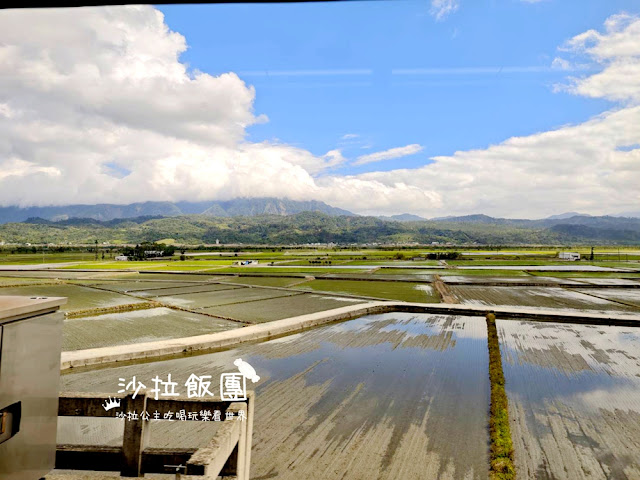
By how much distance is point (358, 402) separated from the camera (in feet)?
34.5

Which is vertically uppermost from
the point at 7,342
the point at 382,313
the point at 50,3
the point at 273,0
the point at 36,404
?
the point at 273,0

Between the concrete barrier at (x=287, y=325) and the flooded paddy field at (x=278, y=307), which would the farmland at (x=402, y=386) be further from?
the concrete barrier at (x=287, y=325)

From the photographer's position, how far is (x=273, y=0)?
144 inches

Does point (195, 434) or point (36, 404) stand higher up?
point (36, 404)

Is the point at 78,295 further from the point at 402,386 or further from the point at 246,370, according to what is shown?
the point at 402,386

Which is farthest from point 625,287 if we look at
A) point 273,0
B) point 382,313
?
point 273,0

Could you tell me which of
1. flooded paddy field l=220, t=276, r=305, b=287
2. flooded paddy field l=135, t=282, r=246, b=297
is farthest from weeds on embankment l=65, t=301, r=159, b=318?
flooded paddy field l=220, t=276, r=305, b=287

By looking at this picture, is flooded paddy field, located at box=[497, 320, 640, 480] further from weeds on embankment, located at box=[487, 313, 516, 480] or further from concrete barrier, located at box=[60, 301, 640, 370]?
concrete barrier, located at box=[60, 301, 640, 370]

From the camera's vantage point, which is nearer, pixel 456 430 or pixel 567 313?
pixel 456 430

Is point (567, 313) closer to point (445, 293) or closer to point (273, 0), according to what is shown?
point (445, 293)

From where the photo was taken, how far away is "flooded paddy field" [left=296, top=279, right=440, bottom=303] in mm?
30047

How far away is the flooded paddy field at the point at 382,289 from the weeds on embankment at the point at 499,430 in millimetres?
15698

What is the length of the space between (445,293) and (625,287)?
19.0 meters

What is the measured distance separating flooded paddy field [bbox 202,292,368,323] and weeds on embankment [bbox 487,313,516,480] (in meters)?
12.2
